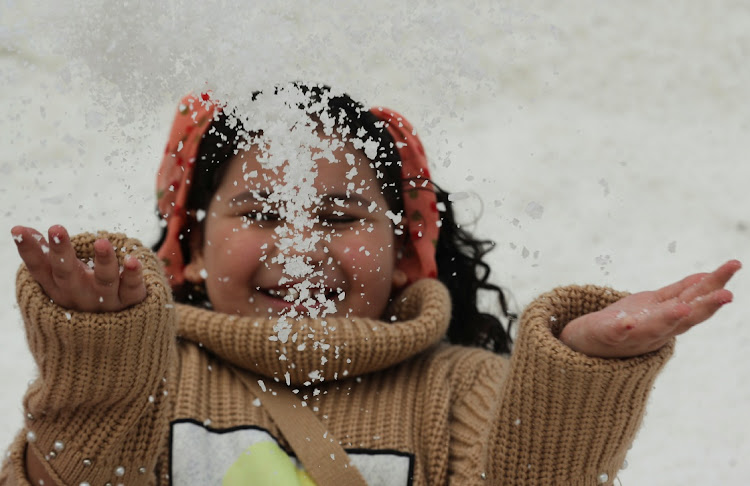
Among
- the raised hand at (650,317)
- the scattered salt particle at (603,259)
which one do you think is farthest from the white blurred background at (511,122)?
the raised hand at (650,317)

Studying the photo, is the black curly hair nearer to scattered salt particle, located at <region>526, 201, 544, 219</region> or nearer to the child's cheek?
the child's cheek

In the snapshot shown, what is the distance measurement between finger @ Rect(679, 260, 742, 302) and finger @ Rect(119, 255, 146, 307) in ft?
1.34

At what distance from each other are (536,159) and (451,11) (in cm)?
59

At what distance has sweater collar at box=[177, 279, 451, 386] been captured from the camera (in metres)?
0.85

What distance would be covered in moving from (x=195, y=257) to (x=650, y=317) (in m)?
0.54

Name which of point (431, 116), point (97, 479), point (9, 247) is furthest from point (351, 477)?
point (9, 247)

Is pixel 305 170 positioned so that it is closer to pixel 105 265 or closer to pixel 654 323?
pixel 105 265

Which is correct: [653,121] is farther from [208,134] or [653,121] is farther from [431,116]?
[208,134]

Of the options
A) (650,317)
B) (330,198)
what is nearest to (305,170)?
(330,198)

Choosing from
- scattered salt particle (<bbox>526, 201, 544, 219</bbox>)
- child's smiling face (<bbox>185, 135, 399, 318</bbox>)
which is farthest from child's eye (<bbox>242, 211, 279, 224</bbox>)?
scattered salt particle (<bbox>526, 201, 544, 219</bbox>)

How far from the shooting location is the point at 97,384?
0.70 meters

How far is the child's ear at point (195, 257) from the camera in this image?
3.21 feet

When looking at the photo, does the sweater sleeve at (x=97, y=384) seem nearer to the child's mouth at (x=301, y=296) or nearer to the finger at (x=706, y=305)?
the child's mouth at (x=301, y=296)

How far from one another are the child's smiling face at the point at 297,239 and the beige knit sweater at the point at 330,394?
0.10 ft
